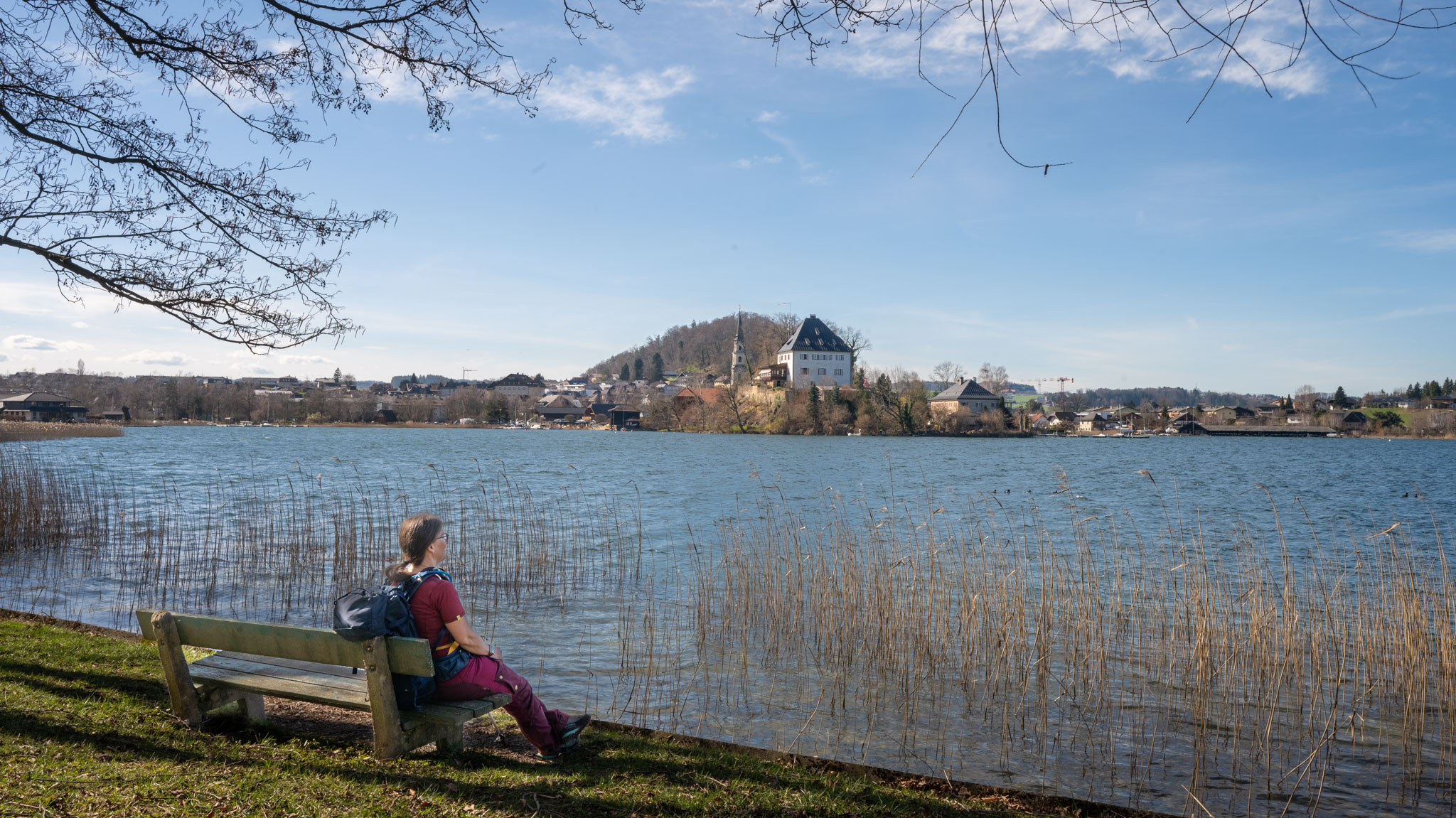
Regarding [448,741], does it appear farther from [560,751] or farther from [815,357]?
[815,357]

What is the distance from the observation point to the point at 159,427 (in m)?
97.6

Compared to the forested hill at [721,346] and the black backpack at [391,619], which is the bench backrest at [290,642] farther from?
the forested hill at [721,346]

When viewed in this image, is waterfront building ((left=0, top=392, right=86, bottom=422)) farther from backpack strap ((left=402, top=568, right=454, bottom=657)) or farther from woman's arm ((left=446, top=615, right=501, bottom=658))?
woman's arm ((left=446, top=615, right=501, bottom=658))

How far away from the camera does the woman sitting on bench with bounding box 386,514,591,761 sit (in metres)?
4.16

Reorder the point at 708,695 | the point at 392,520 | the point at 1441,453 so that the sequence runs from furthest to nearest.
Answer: the point at 1441,453, the point at 392,520, the point at 708,695

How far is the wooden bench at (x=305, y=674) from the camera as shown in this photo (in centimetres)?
395

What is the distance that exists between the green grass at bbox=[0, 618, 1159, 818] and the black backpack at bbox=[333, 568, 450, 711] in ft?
1.19

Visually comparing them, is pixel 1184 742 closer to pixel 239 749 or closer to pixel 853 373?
pixel 239 749

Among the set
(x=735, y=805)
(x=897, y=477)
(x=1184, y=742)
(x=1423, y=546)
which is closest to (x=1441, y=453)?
(x=897, y=477)

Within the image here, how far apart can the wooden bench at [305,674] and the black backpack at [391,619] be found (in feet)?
0.18

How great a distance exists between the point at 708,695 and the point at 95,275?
589 cm

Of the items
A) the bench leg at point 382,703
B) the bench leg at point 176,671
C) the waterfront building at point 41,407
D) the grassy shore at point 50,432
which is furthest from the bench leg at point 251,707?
the waterfront building at point 41,407

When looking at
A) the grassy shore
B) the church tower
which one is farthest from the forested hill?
the grassy shore

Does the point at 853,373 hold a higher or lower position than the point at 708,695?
higher
